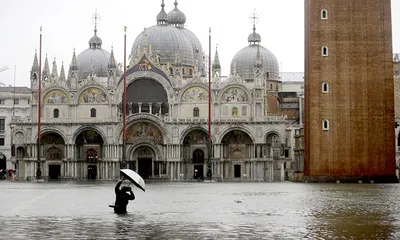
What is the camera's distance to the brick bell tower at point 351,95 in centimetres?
6856

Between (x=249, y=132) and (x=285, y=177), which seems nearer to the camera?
(x=249, y=132)

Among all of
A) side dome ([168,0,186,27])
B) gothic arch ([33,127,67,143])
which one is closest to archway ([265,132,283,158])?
gothic arch ([33,127,67,143])

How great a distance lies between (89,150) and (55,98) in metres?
7.34

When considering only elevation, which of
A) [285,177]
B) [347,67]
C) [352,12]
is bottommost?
[285,177]

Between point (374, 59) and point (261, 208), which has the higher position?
point (374, 59)

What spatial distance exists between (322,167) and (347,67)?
28.4 feet

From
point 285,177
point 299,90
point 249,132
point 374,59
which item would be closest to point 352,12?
point 374,59

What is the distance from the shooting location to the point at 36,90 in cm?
9694

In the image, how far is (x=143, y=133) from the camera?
312 ft

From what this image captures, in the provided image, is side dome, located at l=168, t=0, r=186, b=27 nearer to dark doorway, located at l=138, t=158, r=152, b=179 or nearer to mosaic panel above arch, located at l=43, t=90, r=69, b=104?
mosaic panel above arch, located at l=43, t=90, r=69, b=104

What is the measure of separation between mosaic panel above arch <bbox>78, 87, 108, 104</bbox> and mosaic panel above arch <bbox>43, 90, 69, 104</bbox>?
1.84 meters

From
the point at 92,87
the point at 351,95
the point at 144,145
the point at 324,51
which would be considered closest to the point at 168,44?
the point at 92,87

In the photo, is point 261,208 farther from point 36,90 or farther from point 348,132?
point 36,90

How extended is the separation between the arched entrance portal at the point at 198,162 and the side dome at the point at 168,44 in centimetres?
1438
